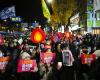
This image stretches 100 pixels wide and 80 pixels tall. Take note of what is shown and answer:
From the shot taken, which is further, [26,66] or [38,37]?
[38,37]

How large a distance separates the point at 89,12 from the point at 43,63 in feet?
227

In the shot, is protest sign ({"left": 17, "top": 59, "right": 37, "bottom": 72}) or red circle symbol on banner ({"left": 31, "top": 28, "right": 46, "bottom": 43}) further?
red circle symbol on banner ({"left": 31, "top": 28, "right": 46, "bottom": 43})

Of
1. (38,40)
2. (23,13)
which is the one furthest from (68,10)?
(38,40)

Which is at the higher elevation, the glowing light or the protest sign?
the glowing light

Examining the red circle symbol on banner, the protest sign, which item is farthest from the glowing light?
the protest sign

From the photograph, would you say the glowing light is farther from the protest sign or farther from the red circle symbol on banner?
the protest sign

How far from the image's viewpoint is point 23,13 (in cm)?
10075

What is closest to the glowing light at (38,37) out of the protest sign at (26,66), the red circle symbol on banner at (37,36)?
the red circle symbol on banner at (37,36)

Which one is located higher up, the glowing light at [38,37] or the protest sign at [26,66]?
the glowing light at [38,37]

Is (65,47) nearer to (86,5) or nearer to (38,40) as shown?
(38,40)

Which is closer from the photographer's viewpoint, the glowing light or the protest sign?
the protest sign

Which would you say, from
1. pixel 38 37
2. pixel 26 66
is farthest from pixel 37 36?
pixel 26 66

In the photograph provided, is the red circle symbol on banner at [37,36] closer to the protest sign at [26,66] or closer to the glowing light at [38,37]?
the glowing light at [38,37]

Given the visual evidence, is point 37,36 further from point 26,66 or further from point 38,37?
point 26,66
